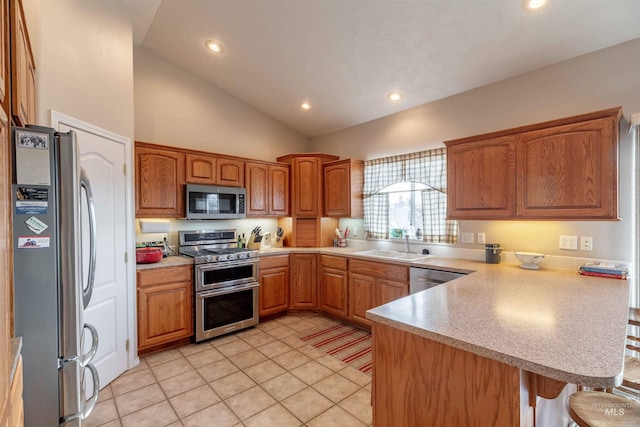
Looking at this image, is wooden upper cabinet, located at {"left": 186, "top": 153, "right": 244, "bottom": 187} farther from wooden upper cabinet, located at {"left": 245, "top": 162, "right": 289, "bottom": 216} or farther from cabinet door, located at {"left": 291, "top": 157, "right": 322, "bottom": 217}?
cabinet door, located at {"left": 291, "top": 157, "right": 322, "bottom": 217}

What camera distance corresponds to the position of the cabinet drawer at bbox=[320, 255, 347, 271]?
359cm

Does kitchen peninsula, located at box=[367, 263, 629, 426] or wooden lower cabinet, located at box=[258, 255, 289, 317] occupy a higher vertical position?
kitchen peninsula, located at box=[367, 263, 629, 426]

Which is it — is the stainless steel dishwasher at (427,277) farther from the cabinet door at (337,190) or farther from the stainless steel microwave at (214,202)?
the stainless steel microwave at (214,202)

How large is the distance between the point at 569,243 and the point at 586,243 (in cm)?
11

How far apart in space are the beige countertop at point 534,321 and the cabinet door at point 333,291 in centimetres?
174

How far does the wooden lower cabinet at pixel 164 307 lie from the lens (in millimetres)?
2752

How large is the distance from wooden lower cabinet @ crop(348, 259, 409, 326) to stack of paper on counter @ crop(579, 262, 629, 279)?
4.45ft

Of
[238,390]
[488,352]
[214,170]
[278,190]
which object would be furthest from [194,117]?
[488,352]

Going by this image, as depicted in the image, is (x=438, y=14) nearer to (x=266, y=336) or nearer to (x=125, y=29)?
(x=125, y=29)

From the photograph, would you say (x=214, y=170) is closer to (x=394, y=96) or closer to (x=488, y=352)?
(x=394, y=96)

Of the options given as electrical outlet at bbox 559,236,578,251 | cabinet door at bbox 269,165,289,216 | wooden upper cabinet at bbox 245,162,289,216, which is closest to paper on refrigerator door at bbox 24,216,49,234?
wooden upper cabinet at bbox 245,162,289,216

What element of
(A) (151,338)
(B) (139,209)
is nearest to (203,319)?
(A) (151,338)

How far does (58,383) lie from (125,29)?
2.81 metres

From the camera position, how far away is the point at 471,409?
113 cm
